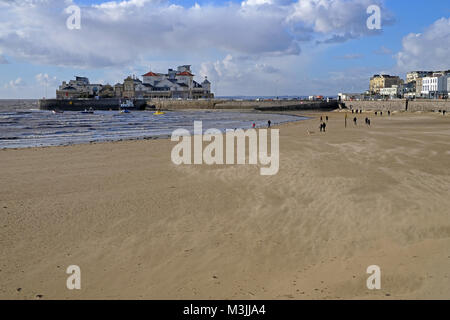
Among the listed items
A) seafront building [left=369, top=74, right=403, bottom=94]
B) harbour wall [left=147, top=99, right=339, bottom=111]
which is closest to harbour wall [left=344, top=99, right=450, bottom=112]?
harbour wall [left=147, top=99, right=339, bottom=111]

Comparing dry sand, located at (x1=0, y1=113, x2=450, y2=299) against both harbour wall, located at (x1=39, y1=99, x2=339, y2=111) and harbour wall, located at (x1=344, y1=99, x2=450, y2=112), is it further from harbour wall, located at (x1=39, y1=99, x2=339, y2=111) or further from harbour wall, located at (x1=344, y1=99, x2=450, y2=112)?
harbour wall, located at (x1=39, y1=99, x2=339, y2=111)

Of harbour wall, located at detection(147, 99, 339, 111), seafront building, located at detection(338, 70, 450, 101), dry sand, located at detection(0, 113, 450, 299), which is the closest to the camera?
dry sand, located at detection(0, 113, 450, 299)

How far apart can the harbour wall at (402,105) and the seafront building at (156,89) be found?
53.4 metres

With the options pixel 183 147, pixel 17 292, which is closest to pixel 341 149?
pixel 183 147

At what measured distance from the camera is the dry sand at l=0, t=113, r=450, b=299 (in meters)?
6.07

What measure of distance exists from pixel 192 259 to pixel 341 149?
15.6 m

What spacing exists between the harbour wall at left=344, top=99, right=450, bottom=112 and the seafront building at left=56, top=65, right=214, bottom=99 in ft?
175

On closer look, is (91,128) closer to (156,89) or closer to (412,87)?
(156,89)

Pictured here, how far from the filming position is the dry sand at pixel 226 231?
239 inches

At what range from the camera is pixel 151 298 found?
5723mm

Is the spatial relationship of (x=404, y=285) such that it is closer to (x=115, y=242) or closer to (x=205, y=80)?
(x=115, y=242)

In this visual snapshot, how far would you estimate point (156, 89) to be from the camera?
116188mm

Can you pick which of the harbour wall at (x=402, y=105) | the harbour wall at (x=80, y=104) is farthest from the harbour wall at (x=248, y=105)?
the harbour wall at (x=80, y=104)
